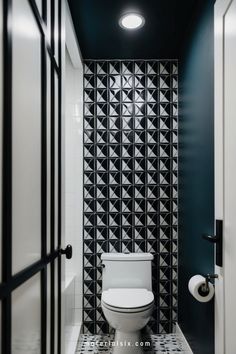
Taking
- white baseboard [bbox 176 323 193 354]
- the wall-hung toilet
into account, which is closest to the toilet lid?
the wall-hung toilet

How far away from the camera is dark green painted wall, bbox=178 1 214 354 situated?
175cm

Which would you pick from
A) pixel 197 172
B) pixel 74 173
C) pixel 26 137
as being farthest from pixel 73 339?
pixel 26 137

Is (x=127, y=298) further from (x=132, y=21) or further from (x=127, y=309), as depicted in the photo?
(x=132, y=21)

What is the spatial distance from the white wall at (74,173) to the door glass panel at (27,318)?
1681 mm

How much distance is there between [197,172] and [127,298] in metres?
1.10

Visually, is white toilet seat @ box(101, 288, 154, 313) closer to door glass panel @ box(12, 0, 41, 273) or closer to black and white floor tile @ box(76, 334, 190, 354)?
black and white floor tile @ box(76, 334, 190, 354)

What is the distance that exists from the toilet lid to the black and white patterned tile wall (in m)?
0.38

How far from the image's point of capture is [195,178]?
2.12 meters

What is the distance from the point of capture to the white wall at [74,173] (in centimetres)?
285

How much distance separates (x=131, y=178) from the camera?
2.86m

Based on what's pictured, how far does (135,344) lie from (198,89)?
189 cm
